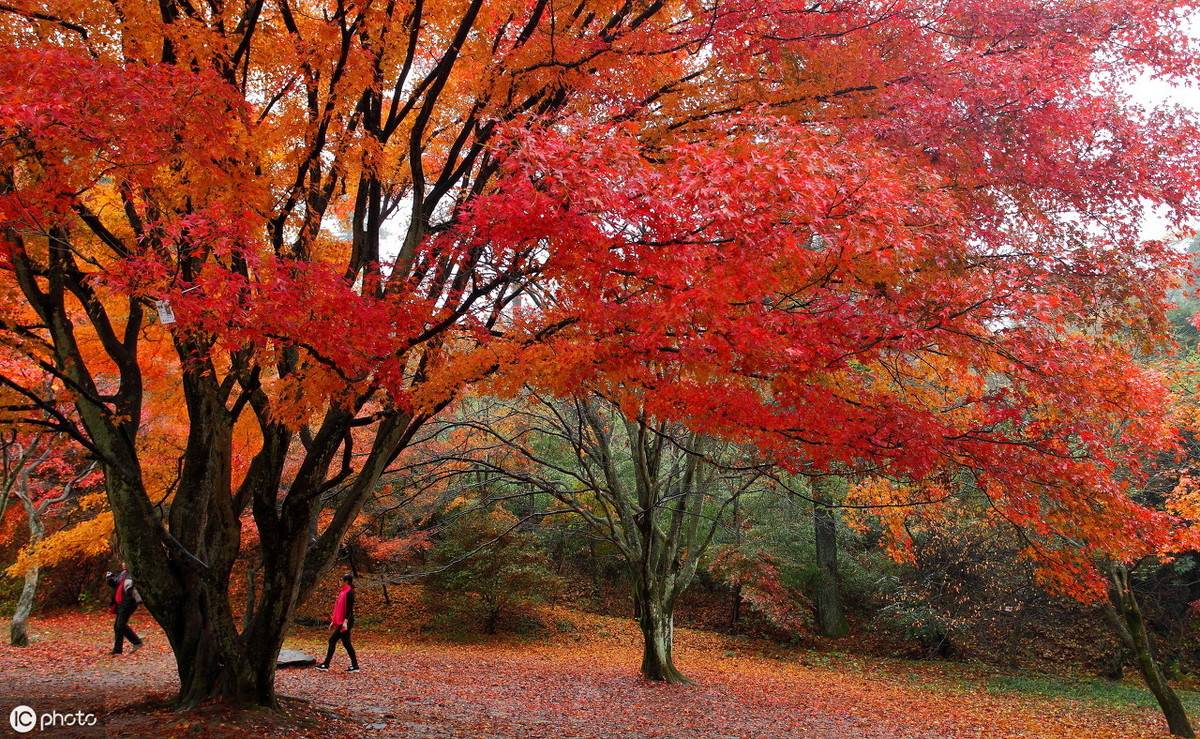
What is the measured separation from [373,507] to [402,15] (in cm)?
1565

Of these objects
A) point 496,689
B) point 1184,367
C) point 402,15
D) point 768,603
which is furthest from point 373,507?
point 1184,367

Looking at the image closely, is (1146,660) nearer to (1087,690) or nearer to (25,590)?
(1087,690)

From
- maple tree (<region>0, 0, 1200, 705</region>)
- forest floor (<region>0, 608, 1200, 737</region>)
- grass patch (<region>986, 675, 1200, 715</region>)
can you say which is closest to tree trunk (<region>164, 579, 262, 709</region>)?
maple tree (<region>0, 0, 1200, 705</region>)

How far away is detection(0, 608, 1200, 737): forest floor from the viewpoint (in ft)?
22.8

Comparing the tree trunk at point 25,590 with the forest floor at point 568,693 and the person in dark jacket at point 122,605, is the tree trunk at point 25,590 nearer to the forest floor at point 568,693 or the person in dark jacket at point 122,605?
the forest floor at point 568,693

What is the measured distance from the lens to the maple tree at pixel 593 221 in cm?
427

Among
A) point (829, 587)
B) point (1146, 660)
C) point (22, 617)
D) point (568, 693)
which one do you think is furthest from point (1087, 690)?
point (22, 617)

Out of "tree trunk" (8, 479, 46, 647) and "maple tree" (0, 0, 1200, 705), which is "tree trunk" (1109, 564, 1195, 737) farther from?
"tree trunk" (8, 479, 46, 647)

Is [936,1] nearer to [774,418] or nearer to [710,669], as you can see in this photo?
[774,418]

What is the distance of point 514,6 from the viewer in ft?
18.0

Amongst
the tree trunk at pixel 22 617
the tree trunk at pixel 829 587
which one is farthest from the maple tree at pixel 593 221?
the tree trunk at pixel 829 587

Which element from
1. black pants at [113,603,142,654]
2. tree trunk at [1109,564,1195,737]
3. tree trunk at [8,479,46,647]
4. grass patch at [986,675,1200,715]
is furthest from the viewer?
grass patch at [986,675,1200,715]

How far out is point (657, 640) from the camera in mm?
11898

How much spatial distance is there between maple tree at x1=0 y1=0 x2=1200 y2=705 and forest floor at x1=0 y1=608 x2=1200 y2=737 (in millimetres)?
1354
